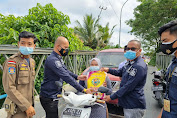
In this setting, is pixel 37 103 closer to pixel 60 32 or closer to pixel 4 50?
pixel 4 50

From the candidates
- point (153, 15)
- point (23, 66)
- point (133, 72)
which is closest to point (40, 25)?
point (23, 66)

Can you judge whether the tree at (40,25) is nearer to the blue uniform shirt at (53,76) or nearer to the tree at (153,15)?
the blue uniform shirt at (53,76)

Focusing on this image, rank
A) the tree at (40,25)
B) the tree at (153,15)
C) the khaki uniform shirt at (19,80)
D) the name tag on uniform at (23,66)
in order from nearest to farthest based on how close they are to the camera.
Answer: the khaki uniform shirt at (19,80) < the name tag on uniform at (23,66) < the tree at (40,25) < the tree at (153,15)

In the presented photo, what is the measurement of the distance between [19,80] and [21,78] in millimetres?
38

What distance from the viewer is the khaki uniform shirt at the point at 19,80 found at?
1.82m

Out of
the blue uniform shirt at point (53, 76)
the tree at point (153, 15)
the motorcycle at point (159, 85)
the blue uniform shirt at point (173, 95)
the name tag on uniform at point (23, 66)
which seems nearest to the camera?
the blue uniform shirt at point (173, 95)

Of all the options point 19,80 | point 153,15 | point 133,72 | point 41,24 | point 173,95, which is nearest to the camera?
point 173,95

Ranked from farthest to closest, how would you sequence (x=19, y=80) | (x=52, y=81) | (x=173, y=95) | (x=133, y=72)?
(x=52, y=81), (x=133, y=72), (x=19, y=80), (x=173, y=95)

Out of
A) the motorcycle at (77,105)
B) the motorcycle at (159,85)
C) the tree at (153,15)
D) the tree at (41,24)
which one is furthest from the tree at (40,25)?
the tree at (153,15)

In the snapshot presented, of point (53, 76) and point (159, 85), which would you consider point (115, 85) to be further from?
point (53, 76)

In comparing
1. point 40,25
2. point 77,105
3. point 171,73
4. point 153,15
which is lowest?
point 77,105

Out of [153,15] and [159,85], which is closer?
[159,85]

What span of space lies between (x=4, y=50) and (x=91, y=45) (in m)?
17.0

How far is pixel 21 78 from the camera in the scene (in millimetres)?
1957
